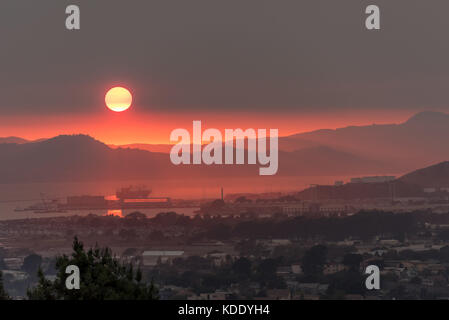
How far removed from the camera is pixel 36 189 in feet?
84.3

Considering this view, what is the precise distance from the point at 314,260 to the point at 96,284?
10558 mm

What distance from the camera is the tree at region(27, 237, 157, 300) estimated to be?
25.9 feet

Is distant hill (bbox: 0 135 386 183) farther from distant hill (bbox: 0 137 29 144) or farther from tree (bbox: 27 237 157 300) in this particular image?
tree (bbox: 27 237 157 300)

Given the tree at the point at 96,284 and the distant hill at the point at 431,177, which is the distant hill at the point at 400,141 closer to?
the distant hill at the point at 431,177

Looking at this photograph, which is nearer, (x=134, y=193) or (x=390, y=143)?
(x=134, y=193)

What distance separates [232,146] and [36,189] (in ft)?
22.6

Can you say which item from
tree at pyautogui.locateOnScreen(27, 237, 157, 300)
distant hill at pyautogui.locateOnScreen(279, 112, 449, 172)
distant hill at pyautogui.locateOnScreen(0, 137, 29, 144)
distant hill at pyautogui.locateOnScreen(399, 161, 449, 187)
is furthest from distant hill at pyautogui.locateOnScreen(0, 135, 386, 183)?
tree at pyautogui.locateOnScreen(27, 237, 157, 300)

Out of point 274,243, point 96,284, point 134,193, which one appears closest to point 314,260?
point 274,243

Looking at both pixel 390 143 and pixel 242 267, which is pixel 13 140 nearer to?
pixel 242 267

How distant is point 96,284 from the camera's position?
802cm

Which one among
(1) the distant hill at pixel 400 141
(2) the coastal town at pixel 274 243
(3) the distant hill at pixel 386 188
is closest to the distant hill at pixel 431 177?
(3) the distant hill at pixel 386 188

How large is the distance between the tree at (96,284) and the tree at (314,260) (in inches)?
361

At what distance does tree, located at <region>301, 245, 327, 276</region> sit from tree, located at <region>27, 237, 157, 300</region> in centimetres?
918
